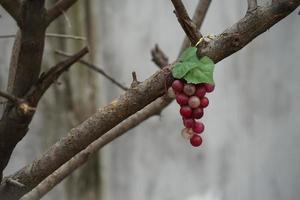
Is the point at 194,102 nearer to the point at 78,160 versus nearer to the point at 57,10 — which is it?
the point at 57,10

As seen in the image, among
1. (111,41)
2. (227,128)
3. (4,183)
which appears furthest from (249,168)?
(4,183)

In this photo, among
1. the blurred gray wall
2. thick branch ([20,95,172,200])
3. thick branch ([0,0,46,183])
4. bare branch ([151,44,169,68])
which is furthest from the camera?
the blurred gray wall

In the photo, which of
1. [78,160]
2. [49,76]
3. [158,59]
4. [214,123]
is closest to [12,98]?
[49,76]

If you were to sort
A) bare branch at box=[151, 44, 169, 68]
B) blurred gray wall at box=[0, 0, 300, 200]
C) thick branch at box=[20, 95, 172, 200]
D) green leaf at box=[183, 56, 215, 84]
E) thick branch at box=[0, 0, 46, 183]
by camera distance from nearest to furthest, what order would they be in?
1. green leaf at box=[183, 56, 215, 84]
2. thick branch at box=[0, 0, 46, 183]
3. thick branch at box=[20, 95, 172, 200]
4. bare branch at box=[151, 44, 169, 68]
5. blurred gray wall at box=[0, 0, 300, 200]

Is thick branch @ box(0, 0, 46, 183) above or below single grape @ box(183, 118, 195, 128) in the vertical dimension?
above

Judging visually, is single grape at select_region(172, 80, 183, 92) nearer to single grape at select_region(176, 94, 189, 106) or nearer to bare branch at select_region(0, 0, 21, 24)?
single grape at select_region(176, 94, 189, 106)

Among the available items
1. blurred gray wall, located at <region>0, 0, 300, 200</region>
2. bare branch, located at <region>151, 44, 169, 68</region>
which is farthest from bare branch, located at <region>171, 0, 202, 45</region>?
blurred gray wall, located at <region>0, 0, 300, 200</region>

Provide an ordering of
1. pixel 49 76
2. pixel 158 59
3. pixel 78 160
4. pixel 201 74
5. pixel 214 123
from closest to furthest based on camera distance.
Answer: pixel 201 74, pixel 49 76, pixel 78 160, pixel 158 59, pixel 214 123

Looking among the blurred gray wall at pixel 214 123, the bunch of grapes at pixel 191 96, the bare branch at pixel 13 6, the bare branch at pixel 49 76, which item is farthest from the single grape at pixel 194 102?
the blurred gray wall at pixel 214 123
